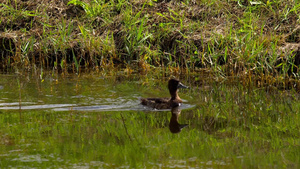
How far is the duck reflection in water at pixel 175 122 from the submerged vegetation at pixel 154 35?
7.27ft

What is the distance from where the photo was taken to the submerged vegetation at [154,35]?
1214 cm

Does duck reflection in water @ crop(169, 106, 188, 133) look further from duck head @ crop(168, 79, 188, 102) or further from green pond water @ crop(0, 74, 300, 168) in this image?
duck head @ crop(168, 79, 188, 102)

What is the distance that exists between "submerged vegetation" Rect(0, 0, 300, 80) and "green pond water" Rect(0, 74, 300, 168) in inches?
34.6

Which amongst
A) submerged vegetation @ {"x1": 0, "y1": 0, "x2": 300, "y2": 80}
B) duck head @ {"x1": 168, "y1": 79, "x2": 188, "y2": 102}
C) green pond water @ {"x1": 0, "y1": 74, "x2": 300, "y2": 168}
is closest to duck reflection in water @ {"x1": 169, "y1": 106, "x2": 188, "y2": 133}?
green pond water @ {"x1": 0, "y1": 74, "x2": 300, "y2": 168}

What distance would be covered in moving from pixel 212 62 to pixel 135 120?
4.30 metres

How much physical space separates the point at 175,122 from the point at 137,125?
2.28ft

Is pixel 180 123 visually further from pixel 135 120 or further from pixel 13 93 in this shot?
pixel 13 93

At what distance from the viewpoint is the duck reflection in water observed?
8.00m

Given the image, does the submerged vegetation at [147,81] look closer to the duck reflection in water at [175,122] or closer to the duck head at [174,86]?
the duck reflection in water at [175,122]

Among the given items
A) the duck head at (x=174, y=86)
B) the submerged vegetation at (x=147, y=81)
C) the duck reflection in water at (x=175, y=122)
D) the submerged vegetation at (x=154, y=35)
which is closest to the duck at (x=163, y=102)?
the duck head at (x=174, y=86)

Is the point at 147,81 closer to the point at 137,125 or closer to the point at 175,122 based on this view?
the point at 175,122

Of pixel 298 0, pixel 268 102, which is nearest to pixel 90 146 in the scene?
pixel 268 102

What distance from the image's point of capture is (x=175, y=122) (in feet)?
28.3

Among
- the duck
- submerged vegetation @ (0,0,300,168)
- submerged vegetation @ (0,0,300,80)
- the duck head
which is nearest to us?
submerged vegetation @ (0,0,300,168)
